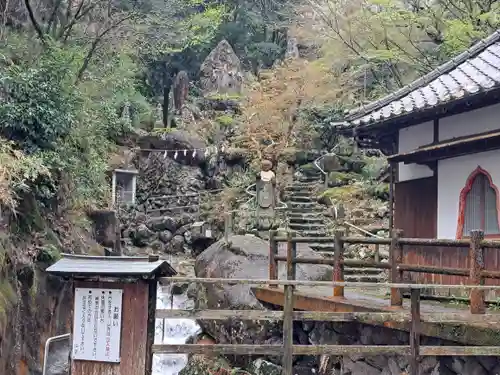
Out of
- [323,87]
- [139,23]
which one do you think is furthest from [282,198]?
[139,23]

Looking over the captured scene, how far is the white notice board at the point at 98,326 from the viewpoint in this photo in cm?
532

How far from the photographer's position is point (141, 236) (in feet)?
85.0

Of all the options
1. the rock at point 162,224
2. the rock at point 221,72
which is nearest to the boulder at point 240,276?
the rock at point 162,224

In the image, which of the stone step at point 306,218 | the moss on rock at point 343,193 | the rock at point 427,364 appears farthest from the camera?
the moss on rock at point 343,193

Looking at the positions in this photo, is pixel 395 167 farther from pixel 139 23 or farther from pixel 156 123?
pixel 156 123

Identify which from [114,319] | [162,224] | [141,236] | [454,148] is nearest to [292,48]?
[162,224]

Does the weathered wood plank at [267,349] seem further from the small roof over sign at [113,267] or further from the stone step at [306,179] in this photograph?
the stone step at [306,179]

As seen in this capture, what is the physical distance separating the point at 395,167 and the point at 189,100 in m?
24.5

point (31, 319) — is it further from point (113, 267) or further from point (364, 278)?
point (364, 278)

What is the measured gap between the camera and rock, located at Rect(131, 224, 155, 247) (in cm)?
2588

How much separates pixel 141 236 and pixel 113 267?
21.0 m

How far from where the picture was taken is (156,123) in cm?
3284

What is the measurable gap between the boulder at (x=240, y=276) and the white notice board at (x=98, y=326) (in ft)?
21.6

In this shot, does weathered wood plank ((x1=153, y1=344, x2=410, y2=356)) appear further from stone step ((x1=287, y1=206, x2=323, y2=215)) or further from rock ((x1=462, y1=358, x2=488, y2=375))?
stone step ((x1=287, y1=206, x2=323, y2=215))
